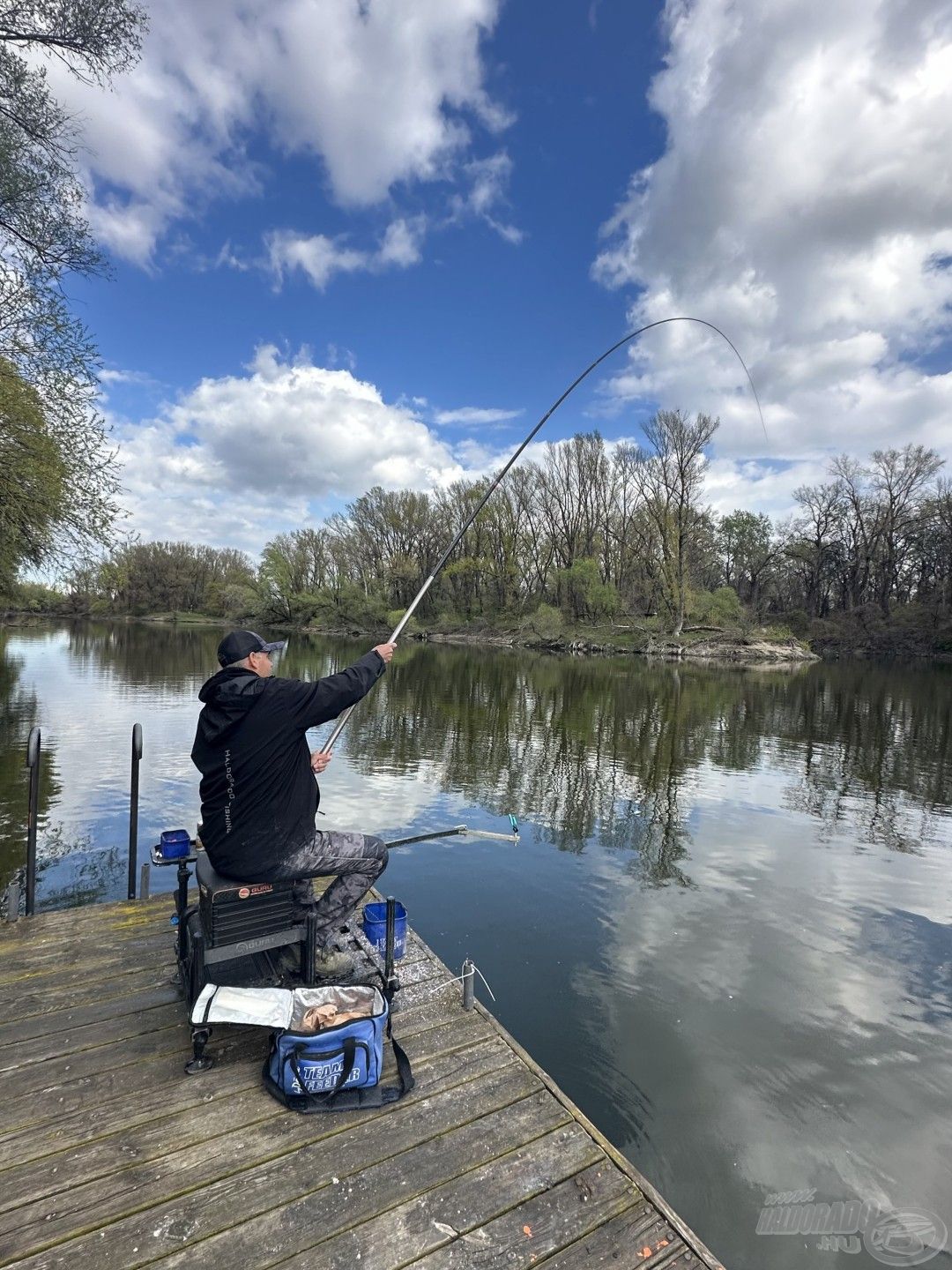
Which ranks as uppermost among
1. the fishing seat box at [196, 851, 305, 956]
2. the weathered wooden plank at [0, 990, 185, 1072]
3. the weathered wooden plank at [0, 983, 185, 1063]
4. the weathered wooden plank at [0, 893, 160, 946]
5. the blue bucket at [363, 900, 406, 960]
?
the fishing seat box at [196, 851, 305, 956]

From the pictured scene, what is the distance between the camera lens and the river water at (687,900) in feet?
12.7

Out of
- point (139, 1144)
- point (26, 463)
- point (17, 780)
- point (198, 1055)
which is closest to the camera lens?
point (139, 1144)

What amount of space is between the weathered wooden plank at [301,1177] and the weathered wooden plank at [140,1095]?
38cm

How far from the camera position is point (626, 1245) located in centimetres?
234

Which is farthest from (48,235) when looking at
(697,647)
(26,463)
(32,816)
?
(697,647)

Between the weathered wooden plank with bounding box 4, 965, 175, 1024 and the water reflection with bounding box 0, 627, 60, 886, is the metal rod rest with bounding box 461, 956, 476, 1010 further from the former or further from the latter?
the water reflection with bounding box 0, 627, 60, 886

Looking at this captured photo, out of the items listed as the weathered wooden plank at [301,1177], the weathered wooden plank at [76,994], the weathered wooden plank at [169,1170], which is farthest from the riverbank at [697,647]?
the weathered wooden plank at [169,1170]

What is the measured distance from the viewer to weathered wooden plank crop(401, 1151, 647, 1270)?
223cm

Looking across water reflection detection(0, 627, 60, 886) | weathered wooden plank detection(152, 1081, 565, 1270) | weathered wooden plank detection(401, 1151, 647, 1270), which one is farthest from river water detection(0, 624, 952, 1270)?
weathered wooden plank detection(152, 1081, 565, 1270)

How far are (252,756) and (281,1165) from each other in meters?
1.70

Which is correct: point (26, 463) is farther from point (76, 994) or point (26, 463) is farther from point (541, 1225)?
point (541, 1225)

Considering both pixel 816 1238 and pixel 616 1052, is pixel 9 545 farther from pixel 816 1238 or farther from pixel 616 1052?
pixel 816 1238

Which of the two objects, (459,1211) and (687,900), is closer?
(459,1211)

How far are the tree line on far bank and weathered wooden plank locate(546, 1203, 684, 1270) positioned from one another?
1908 inches
